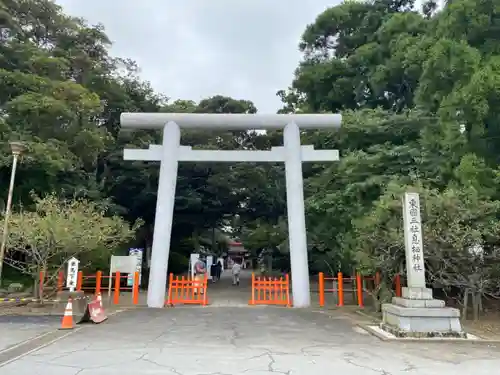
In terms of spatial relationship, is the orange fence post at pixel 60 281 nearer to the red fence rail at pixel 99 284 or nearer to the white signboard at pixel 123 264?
the red fence rail at pixel 99 284

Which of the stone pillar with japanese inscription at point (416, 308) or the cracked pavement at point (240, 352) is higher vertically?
the stone pillar with japanese inscription at point (416, 308)

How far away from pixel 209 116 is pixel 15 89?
8.80 m

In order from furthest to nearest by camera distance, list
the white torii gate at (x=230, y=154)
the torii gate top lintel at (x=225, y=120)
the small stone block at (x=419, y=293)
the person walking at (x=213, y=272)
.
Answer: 1. the person walking at (x=213, y=272)
2. the torii gate top lintel at (x=225, y=120)
3. the white torii gate at (x=230, y=154)
4. the small stone block at (x=419, y=293)

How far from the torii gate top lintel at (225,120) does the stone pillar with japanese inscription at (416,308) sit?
619 centimetres

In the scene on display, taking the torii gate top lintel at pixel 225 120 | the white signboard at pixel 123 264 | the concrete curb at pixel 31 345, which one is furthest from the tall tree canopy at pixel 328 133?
the concrete curb at pixel 31 345

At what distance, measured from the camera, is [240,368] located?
5.81 meters

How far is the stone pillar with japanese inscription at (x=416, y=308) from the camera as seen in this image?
8336mm

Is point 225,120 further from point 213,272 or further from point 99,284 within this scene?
point 213,272

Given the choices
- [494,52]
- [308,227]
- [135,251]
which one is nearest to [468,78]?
[494,52]

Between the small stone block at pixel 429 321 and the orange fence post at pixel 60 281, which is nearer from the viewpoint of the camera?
the small stone block at pixel 429 321

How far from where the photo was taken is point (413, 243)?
927 centimetres

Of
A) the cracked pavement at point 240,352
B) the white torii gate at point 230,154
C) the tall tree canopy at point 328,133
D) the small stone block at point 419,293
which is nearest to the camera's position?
the cracked pavement at point 240,352

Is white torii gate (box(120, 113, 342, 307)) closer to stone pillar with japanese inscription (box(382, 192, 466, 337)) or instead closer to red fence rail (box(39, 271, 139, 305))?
red fence rail (box(39, 271, 139, 305))

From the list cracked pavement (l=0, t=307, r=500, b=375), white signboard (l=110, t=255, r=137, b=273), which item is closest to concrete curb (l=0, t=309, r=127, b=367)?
cracked pavement (l=0, t=307, r=500, b=375)
